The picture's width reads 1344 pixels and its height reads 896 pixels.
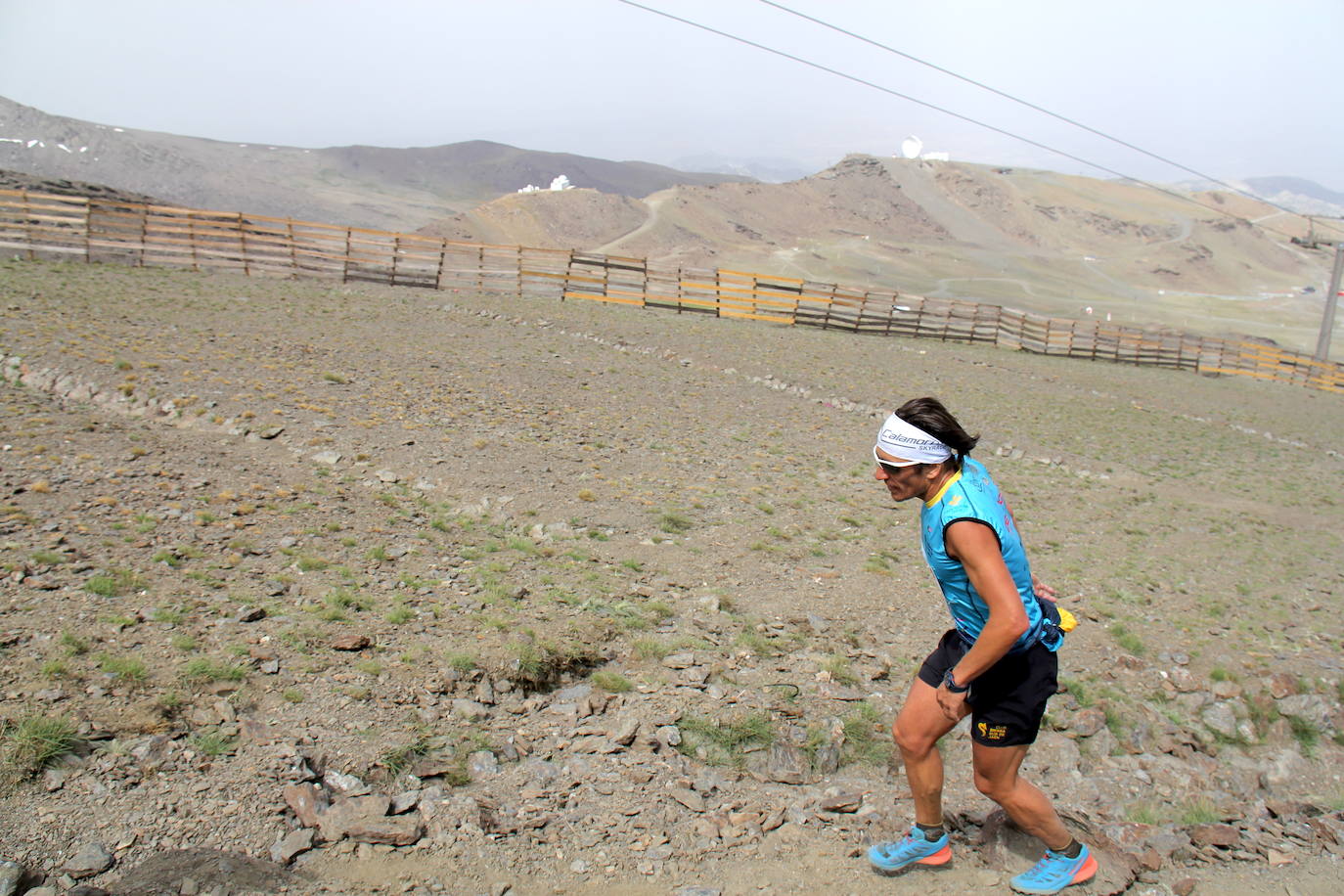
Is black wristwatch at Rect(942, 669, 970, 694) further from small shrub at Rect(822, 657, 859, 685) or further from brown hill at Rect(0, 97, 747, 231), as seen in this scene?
brown hill at Rect(0, 97, 747, 231)

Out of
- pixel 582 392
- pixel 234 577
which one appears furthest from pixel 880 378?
pixel 234 577

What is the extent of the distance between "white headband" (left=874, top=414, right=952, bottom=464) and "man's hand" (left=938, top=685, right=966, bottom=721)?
78 centimetres

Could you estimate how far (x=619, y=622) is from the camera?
17.9 feet

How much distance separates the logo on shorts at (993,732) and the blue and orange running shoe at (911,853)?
21.6 inches

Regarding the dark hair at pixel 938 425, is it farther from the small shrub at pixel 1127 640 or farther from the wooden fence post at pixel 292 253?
the wooden fence post at pixel 292 253

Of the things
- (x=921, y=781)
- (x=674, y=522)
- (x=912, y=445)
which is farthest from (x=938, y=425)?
(x=674, y=522)

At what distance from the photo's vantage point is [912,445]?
2902 millimetres

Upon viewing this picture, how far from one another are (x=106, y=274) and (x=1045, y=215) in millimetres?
107397

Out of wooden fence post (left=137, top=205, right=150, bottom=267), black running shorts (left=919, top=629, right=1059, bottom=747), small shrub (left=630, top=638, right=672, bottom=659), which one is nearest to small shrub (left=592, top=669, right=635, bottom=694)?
small shrub (left=630, top=638, right=672, bottom=659)

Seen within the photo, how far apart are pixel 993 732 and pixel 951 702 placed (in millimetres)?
229

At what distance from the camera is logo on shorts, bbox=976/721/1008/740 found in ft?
9.78

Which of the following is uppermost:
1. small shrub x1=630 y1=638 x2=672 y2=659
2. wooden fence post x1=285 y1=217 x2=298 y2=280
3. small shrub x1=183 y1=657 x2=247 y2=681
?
wooden fence post x1=285 y1=217 x2=298 y2=280

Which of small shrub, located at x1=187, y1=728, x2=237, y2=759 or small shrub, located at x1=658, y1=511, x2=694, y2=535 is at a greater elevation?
small shrub, located at x1=658, y1=511, x2=694, y2=535

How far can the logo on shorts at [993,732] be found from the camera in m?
2.98
